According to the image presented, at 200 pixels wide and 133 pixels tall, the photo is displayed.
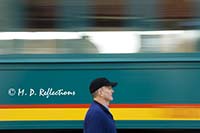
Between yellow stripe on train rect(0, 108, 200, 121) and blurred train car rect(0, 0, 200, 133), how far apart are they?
0.04ft

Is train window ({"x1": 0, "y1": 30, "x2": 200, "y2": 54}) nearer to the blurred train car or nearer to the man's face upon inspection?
the blurred train car

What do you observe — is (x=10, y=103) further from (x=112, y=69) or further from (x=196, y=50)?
(x=196, y=50)

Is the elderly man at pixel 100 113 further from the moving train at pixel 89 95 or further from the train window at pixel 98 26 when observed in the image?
the train window at pixel 98 26

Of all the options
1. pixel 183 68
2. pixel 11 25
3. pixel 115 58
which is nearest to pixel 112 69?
pixel 115 58

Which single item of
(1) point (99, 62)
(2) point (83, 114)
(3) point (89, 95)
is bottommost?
(2) point (83, 114)

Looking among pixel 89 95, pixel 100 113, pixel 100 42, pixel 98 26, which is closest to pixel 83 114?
pixel 89 95

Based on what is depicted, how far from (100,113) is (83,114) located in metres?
1.97

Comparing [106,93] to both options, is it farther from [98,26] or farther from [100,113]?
[98,26]

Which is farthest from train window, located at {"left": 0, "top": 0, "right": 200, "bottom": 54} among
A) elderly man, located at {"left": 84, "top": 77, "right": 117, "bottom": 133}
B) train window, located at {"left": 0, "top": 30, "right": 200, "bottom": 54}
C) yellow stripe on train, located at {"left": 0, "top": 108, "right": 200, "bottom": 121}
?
elderly man, located at {"left": 84, "top": 77, "right": 117, "bottom": 133}

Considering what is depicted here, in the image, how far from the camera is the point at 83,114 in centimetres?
685

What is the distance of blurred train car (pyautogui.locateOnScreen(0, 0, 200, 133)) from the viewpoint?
6.77 meters

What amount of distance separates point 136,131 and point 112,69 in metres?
0.76

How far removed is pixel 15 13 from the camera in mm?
6953

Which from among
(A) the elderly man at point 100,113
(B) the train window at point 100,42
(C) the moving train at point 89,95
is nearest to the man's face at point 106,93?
(A) the elderly man at point 100,113
